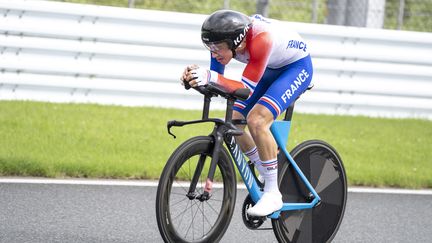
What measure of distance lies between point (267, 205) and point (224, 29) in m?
1.24

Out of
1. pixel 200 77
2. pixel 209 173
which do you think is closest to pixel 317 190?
pixel 209 173

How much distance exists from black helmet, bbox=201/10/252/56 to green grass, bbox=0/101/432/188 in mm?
3019

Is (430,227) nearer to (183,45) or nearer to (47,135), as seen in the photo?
(47,135)

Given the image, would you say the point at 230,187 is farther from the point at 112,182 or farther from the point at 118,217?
the point at 112,182

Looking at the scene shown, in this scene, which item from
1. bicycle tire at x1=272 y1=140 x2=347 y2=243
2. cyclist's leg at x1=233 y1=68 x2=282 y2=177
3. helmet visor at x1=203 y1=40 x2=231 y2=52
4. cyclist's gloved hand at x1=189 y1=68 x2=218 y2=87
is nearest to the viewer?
cyclist's gloved hand at x1=189 y1=68 x2=218 y2=87

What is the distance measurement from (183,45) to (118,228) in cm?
487

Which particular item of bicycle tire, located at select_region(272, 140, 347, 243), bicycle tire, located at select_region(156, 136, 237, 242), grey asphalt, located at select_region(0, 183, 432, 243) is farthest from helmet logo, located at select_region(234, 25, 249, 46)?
grey asphalt, located at select_region(0, 183, 432, 243)

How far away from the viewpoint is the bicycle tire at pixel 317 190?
5957mm

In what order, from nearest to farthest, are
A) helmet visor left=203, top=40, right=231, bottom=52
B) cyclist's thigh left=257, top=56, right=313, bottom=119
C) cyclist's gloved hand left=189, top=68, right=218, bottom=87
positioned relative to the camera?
cyclist's gloved hand left=189, top=68, right=218, bottom=87 < helmet visor left=203, top=40, right=231, bottom=52 < cyclist's thigh left=257, top=56, right=313, bottom=119

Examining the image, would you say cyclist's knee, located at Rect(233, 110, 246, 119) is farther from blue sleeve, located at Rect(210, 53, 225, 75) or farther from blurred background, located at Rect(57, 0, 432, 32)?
blurred background, located at Rect(57, 0, 432, 32)

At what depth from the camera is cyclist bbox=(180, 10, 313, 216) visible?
205 inches

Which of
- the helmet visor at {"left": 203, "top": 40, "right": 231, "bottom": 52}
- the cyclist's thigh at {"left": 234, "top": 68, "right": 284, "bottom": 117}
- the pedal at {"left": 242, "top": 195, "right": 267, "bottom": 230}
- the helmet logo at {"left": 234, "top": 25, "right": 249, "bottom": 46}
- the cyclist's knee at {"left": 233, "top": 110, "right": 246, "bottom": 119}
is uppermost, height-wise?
the helmet logo at {"left": 234, "top": 25, "right": 249, "bottom": 46}

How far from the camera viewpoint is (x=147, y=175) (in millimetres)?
8016

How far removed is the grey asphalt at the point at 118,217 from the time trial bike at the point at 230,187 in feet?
1.21
